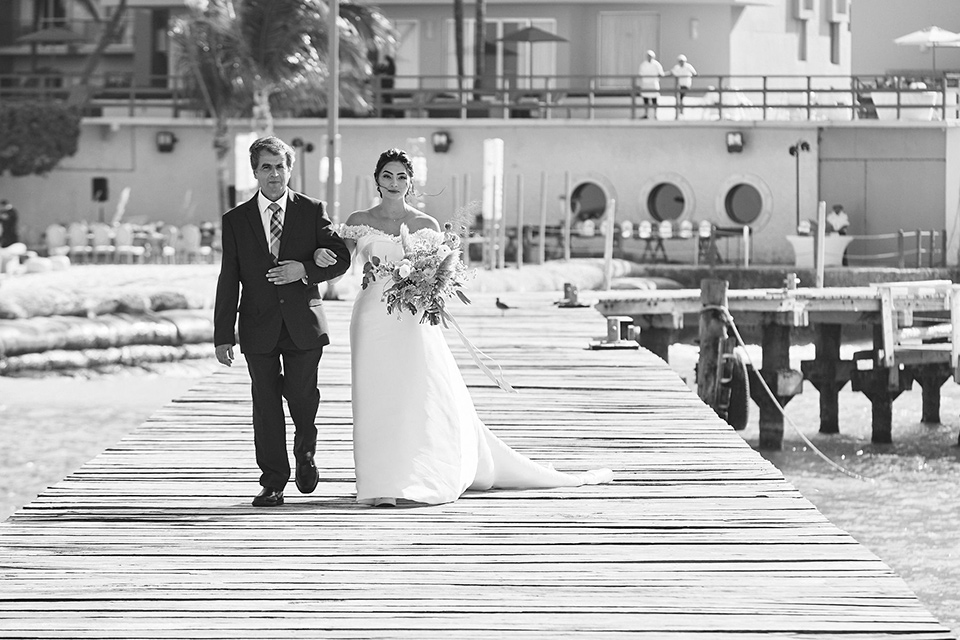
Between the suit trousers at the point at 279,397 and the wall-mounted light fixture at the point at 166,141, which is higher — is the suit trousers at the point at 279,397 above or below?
below

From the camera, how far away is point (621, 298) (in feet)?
68.6

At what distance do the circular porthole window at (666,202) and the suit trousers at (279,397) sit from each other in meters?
30.2

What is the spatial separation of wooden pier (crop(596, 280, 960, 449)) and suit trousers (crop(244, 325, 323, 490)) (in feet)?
39.5

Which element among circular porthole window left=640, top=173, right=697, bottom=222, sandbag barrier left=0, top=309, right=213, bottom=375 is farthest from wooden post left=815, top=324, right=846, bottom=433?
circular porthole window left=640, top=173, right=697, bottom=222

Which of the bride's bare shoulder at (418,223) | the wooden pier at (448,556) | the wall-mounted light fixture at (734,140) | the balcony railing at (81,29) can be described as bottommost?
the wooden pier at (448,556)

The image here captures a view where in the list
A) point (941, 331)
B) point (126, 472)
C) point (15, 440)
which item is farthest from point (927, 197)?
point (126, 472)

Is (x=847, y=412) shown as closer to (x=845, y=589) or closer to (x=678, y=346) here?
(x=678, y=346)

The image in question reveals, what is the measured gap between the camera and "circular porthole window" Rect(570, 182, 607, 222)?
37.8 meters

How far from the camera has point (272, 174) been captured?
7.65 metres

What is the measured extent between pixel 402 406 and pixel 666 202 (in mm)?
31081

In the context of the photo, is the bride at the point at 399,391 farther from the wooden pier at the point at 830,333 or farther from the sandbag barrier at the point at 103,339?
the sandbag barrier at the point at 103,339

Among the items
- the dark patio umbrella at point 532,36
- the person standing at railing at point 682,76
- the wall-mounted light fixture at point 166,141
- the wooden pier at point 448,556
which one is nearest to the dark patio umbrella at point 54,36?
the wall-mounted light fixture at point 166,141

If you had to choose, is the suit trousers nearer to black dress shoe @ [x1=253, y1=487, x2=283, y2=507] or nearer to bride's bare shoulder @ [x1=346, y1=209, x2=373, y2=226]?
black dress shoe @ [x1=253, y1=487, x2=283, y2=507]

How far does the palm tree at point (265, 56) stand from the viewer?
33219 millimetres
